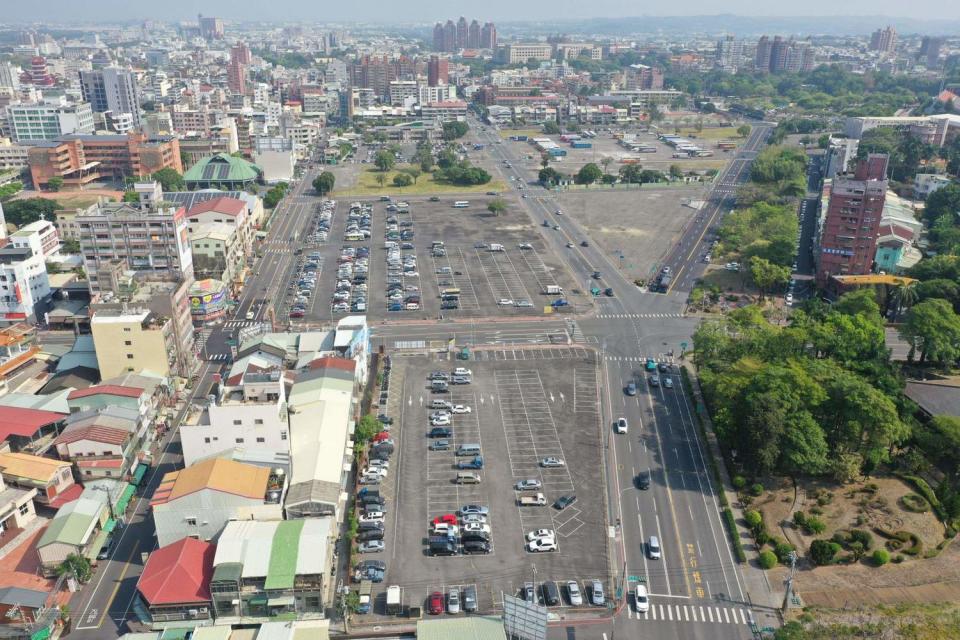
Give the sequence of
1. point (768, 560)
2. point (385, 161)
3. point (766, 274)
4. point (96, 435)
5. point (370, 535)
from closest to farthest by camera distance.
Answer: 1. point (768, 560)
2. point (370, 535)
3. point (96, 435)
4. point (766, 274)
5. point (385, 161)

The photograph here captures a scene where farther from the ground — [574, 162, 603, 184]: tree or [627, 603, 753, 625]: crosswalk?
[574, 162, 603, 184]: tree

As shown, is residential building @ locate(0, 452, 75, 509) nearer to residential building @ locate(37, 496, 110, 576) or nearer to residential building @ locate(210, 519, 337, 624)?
residential building @ locate(37, 496, 110, 576)

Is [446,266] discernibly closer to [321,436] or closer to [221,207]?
[221,207]

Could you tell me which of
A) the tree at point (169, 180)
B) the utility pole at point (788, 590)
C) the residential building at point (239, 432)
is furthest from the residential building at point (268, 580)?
the tree at point (169, 180)

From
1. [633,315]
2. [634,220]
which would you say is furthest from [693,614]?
[634,220]

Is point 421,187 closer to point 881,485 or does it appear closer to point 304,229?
point 304,229

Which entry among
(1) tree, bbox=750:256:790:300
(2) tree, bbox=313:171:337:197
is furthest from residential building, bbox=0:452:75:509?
(2) tree, bbox=313:171:337:197
